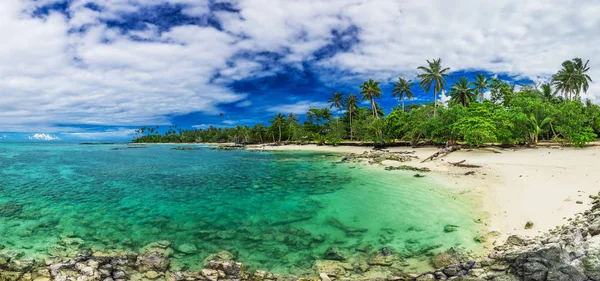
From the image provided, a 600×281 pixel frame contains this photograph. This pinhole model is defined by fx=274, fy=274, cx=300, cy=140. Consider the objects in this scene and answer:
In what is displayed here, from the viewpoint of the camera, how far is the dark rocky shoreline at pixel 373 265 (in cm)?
636

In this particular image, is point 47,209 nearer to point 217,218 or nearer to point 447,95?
point 217,218

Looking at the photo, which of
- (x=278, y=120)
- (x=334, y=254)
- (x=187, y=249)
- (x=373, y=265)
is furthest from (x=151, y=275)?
(x=278, y=120)

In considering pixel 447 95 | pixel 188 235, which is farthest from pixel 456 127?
pixel 188 235

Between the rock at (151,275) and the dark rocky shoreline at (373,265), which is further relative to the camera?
the rock at (151,275)

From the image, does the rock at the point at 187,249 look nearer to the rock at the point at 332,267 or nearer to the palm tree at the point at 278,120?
the rock at the point at 332,267

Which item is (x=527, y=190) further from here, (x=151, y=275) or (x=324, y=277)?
(x=151, y=275)

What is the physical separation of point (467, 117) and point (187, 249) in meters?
40.5

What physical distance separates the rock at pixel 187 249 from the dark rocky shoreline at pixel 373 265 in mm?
438

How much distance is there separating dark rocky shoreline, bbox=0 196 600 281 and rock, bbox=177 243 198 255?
0.44 meters

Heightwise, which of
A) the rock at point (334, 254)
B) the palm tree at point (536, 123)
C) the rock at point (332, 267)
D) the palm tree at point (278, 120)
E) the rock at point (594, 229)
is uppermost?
the palm tree at point (278, 120)

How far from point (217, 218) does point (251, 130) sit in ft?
348

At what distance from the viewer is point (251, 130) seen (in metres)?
118

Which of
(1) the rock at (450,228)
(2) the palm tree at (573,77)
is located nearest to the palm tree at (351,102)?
(2) the palm tree at (573,77)

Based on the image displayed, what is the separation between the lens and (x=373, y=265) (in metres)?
8.59
